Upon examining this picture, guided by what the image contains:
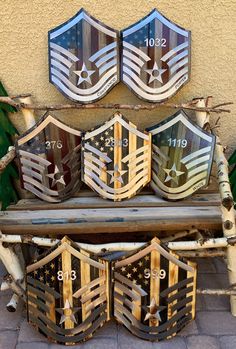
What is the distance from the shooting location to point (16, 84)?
2740 millimetres

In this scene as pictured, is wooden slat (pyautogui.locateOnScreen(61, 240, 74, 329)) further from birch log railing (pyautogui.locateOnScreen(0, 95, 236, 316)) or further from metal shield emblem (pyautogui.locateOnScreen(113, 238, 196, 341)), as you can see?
metal shield emblem (pyautogui.locateOnScreen(113, 238, 196, 341))

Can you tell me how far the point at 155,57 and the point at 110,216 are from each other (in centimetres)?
113

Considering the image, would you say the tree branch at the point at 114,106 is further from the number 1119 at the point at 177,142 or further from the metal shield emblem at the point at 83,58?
the number 1119 at the point at 177,142

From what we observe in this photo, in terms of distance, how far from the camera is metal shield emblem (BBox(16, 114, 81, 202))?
2543mm

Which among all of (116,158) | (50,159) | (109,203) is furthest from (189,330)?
(50,159)

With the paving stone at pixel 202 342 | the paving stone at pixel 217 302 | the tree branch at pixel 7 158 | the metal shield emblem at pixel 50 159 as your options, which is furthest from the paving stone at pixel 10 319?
the paving stone at pixel 217 302

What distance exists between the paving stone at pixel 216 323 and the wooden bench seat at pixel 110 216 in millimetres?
537

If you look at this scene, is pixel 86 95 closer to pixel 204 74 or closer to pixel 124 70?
pixel 124 70

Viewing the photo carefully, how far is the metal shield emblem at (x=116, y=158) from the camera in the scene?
2523mm

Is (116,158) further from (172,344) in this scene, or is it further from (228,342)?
(228,342)

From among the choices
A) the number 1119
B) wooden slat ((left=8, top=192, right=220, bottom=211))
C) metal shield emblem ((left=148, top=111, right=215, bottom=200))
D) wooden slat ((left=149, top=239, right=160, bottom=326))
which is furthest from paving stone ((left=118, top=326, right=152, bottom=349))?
the number 1119

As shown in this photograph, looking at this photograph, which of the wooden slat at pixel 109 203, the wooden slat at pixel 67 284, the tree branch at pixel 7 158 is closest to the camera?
the wooden slat at pixel 67 284

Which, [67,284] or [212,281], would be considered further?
[212,281]

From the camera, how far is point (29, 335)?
2.17 m
